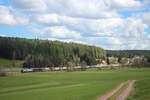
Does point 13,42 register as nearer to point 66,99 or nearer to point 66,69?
point 66,69

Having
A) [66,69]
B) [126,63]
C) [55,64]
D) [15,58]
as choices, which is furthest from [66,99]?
[126,63]

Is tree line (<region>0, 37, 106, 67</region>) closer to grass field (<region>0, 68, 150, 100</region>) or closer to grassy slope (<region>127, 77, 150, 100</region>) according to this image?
grass field (<region>0, 68, 150, 100</region>)

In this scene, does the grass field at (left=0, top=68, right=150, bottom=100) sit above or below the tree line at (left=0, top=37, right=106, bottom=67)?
below

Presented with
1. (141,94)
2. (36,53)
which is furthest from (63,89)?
(36,53)

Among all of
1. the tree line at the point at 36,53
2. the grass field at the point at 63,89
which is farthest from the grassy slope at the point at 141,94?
the tree line at the point at 36,53

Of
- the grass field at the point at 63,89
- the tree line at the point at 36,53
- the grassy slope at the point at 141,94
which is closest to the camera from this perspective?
the grassy slope at the point at 141,94

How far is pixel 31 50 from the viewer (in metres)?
177

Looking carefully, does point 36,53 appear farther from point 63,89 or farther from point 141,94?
point 141,94

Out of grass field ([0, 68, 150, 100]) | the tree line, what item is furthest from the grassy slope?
the tree line

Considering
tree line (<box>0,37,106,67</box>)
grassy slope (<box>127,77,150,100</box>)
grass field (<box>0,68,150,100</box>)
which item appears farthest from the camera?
tree line (<box>0,37,106,67</box>)

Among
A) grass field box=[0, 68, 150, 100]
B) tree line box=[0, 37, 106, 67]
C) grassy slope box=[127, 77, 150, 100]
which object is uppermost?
tree line box=[0, 37, 106, 67]

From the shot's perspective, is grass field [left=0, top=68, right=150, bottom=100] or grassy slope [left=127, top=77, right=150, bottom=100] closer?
grassy slope [left=127, top=77, right=150, bottom=100]

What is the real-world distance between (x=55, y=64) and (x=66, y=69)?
65.4 feet

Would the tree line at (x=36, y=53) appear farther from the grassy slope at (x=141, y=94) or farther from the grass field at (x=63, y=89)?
the grassy slope at (x=141, y=94)
